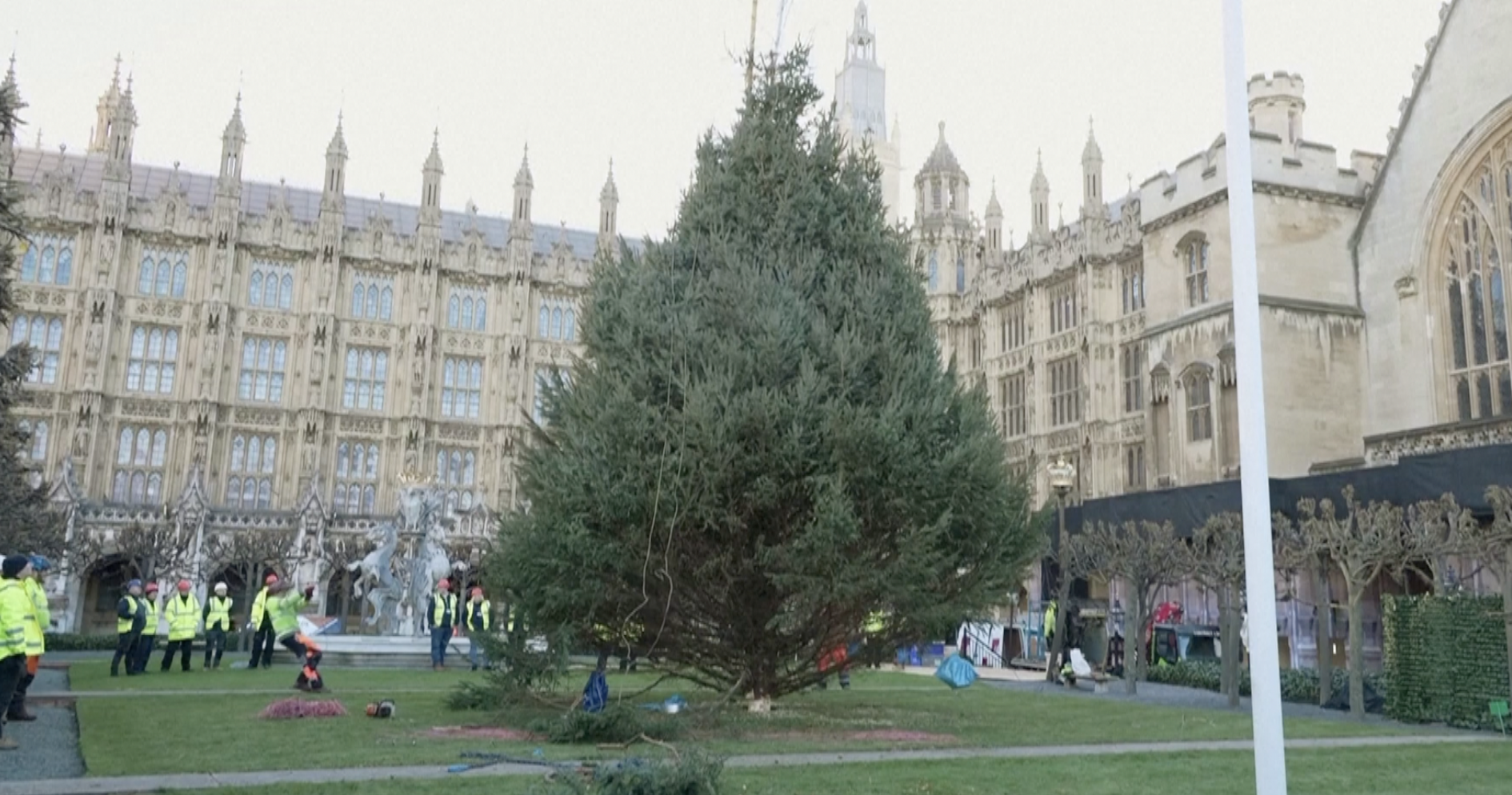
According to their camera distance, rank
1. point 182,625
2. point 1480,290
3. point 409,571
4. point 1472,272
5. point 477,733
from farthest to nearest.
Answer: point 409,571, point 1472,272, point 1480,290, point 182,625, point 477,733

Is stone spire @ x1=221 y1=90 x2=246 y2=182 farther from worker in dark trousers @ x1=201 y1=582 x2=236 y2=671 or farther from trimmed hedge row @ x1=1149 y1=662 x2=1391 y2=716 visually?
trimmed hedge row @ x1=1149 y1=662 x2=1391 y2=716

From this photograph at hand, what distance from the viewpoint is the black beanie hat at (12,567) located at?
985cm

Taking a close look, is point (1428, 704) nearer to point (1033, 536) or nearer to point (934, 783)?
point (1033, 536)

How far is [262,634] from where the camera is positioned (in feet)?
71.3

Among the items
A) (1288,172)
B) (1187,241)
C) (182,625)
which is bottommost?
(182,625)

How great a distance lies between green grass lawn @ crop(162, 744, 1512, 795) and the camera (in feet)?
25.9

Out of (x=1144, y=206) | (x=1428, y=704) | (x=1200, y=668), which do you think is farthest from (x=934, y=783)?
(x=1144, y=206)

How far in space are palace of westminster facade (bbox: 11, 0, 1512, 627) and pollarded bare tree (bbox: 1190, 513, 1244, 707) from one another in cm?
523

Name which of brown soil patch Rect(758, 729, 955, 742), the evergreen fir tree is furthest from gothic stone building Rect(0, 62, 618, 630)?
brown soil patch Rect(758, 729, 955, 742)

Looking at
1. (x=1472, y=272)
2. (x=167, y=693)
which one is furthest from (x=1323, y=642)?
(x=167, y=693)

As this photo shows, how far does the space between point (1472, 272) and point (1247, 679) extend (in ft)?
36.4

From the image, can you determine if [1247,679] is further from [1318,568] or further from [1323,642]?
[1318,568]

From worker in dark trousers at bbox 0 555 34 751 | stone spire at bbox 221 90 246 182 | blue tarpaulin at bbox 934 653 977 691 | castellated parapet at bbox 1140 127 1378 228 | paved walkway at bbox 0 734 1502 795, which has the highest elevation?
stone spire at bbox 221 90 246 182

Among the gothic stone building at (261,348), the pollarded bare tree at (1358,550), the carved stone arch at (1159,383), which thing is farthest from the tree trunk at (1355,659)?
the gothic stone building at (261,348)
